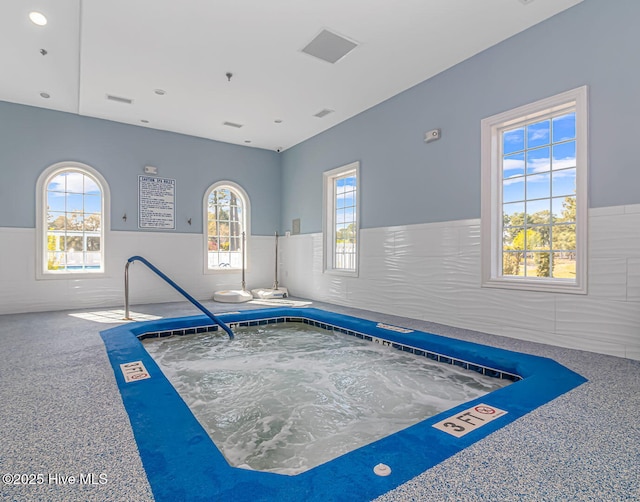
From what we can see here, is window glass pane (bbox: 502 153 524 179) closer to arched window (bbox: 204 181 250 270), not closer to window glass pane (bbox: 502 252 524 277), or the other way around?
window glass pane (bbox: 502 252 524 277)

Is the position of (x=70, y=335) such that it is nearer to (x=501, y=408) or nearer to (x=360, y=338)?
(x=360, y=338)

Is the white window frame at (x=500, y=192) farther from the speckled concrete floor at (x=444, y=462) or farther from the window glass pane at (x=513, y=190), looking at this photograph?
the speckled concrete floor at (x=444, y=462)

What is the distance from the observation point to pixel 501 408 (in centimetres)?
176

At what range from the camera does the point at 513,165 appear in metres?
3.48

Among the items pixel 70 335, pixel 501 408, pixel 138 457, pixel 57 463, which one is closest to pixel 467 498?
pixel 501 408

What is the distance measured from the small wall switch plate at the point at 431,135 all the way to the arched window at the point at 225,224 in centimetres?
360

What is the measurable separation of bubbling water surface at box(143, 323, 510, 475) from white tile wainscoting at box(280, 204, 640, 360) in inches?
34.0

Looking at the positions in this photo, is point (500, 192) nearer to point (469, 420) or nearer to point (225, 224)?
point (469, 420)

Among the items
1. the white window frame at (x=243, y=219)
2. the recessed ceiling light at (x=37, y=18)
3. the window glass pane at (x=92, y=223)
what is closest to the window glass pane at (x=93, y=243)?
the window glass pane at (x=92, y=223)

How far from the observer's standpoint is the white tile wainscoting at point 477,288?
2.62 m

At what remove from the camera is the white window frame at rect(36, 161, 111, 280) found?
4.86m

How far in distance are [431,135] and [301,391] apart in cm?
306

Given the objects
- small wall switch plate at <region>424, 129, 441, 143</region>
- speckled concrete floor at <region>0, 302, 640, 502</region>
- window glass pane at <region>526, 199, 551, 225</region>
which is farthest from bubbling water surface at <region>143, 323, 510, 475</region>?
small wall switch plate at <region>424, 129, 441, 143</region>

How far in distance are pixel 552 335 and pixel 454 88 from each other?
2.63 metres
